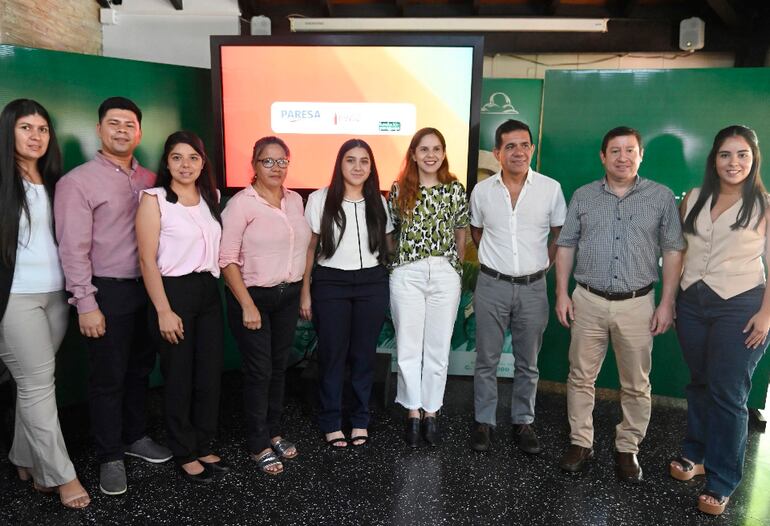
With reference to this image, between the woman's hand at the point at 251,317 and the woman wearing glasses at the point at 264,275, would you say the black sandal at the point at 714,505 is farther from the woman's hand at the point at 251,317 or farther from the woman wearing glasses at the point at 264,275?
the woman's hand at the point at 251,317

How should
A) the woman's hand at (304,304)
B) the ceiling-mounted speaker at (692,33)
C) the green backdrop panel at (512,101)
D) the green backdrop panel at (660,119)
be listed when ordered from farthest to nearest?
the ceiling-mounted speaker at (692,33) < the green backdrop panel at (512,101) < the green backdrop panel at (660,119) < the woman's hand at (304,304)

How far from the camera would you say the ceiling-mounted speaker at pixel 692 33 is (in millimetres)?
5230

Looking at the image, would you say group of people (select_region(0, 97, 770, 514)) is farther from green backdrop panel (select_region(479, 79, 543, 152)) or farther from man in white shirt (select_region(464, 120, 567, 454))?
green backdrop panel (select_region(479, 79, 543, 152))

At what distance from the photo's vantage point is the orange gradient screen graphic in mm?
3541

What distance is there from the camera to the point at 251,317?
2504mm

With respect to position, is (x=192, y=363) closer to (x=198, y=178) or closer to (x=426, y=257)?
(x=198, y=178)

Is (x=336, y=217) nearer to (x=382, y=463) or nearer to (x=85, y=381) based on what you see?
(x=382, y=463)

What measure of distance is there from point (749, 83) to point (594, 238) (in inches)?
63.6

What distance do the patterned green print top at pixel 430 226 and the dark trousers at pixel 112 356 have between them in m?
1.28

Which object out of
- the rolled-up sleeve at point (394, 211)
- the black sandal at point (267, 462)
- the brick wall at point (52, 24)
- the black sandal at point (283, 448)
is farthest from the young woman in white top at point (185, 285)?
the brick wall at point (52, 24)

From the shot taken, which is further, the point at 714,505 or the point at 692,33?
the point at 692,33

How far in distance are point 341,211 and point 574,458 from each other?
1.71 m

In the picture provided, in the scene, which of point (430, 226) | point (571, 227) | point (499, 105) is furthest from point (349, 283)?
point (499, 105)

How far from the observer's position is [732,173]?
2.26 meters
